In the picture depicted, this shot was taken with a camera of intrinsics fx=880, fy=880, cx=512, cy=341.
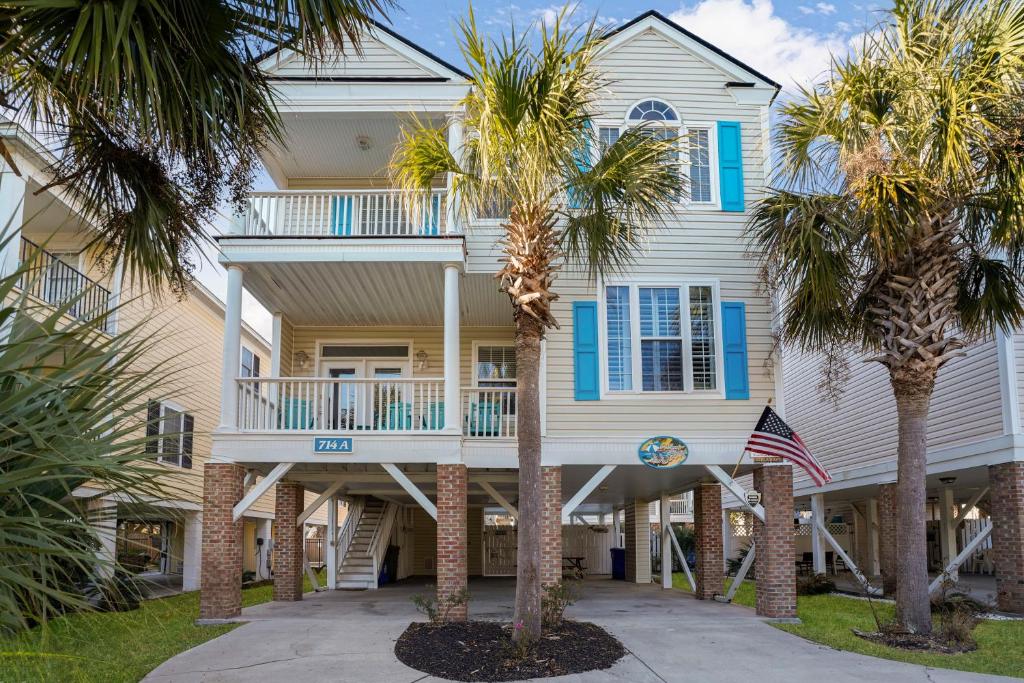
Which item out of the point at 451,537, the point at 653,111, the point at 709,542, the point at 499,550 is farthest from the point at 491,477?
the point at 499,550

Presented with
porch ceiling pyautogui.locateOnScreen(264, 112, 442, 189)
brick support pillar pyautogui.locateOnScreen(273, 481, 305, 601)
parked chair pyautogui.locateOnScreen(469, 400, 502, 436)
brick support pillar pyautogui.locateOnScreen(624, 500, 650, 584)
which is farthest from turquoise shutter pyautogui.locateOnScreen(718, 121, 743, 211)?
brick support pillar pyautogui.locateOnScreen(624, 500, 650, 584)

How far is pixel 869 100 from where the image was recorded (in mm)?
11773

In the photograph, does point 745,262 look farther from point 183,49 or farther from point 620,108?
point 183,49

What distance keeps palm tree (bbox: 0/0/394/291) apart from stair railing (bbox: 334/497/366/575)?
1274 centimetres

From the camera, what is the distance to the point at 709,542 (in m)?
17.0

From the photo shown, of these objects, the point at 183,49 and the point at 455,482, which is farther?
the point at 455,482

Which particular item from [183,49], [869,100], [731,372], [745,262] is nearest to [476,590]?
[731,372]

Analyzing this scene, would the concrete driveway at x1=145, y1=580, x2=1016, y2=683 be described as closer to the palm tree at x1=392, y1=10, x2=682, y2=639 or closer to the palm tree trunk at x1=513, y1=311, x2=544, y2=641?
the palm tree trunk at x1=513, y1=311, x2=544, y2=641

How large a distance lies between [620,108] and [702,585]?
29.9ft

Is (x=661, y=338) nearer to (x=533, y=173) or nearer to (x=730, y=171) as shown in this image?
(x=730, y=171)

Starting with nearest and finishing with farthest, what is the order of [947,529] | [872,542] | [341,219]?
1. [341,219]
2. [947,529]
3. [872,542]

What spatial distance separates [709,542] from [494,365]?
5.42 meters

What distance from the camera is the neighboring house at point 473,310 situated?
13695mm

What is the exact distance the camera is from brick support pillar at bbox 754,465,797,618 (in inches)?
543
